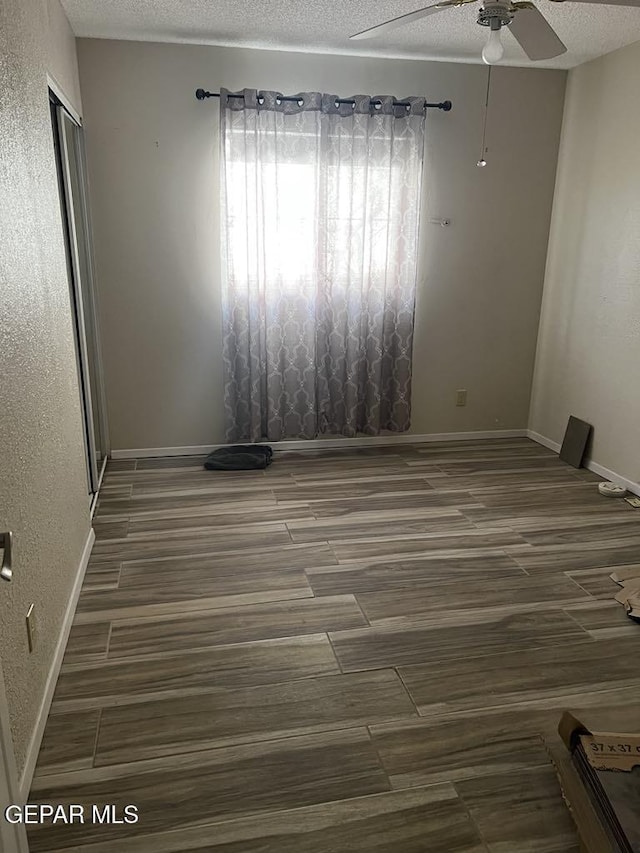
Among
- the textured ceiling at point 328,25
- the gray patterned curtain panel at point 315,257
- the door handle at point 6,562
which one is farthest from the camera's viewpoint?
the gray patterned curtain panel at point 315,257

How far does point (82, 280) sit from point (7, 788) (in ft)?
9.96

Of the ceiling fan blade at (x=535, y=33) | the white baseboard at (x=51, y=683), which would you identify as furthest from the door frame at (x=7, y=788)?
the ceiling fan blade at (x=535, y=33)

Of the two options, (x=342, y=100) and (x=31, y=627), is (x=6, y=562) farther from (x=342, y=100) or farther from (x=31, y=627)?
(x=342, y=100)

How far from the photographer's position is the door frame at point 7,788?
4.16 ft

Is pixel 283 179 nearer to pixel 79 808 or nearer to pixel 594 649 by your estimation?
pixel 594 649

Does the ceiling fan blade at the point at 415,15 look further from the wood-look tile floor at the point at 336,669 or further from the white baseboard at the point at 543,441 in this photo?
the white baseboard at the point at 543,441

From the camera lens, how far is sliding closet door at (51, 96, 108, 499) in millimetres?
3129

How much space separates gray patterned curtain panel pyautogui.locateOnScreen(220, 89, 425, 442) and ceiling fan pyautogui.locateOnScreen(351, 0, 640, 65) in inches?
59.7

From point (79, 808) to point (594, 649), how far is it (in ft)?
5.84

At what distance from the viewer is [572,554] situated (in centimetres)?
308

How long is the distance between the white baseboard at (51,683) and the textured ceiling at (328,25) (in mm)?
2745

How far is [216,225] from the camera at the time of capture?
411cm

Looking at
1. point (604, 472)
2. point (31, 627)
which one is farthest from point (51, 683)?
point (604, 472)

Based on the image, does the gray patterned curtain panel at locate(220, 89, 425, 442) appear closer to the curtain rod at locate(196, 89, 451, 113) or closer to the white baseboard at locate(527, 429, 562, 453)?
the curtain rod at locate(196, 89, 451, 113)
